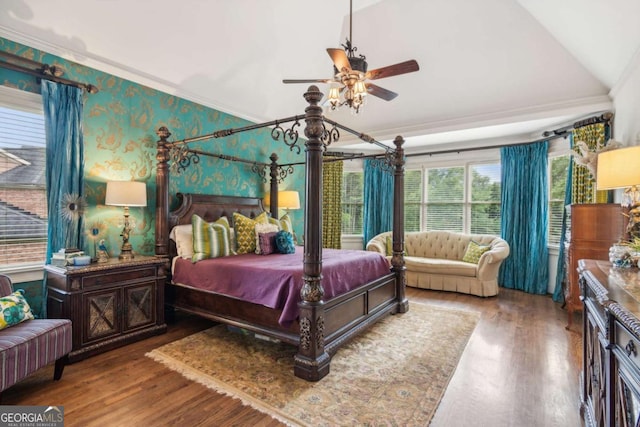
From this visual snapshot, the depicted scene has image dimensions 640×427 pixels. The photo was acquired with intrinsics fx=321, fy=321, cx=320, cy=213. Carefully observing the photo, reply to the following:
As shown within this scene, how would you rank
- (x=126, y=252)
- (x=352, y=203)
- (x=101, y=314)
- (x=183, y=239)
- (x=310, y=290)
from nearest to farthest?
(x=310, y=290) → (x=101, y=314) → (x=126, y=252) → (x=183, y=239) → (x=352, y=203)

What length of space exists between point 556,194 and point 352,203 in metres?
3.65

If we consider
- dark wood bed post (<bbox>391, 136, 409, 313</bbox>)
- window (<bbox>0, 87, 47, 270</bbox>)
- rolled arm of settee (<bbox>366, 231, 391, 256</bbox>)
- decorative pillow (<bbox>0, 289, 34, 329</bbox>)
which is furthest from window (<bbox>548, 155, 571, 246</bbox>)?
window (<bbox>0, 87, 47, 270</bbox>)

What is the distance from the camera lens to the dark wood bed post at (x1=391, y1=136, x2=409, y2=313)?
402 cm

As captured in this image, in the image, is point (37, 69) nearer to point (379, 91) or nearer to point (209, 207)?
point (209, 207)

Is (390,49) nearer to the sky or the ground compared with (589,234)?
nearer to the sky

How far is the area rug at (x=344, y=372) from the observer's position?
6.82 ft

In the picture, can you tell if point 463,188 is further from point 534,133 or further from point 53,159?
point 53,159

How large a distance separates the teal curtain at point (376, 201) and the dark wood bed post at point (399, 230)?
95.4 inches

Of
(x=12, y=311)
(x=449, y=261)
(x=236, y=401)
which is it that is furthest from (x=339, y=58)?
(x=449, y=261)

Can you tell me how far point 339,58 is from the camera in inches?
108

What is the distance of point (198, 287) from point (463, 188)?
16.7 feet

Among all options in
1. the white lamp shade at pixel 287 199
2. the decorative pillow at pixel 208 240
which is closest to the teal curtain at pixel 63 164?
the decorative pillow at pixel 208 240

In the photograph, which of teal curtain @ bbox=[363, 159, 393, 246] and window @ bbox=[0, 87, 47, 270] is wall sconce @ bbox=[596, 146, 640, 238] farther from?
window @ bbox=[0, 87, 47, 270]

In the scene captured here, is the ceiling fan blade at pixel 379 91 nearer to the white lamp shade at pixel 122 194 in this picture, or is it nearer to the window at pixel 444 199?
the white lamp shade at pixel 122 194
